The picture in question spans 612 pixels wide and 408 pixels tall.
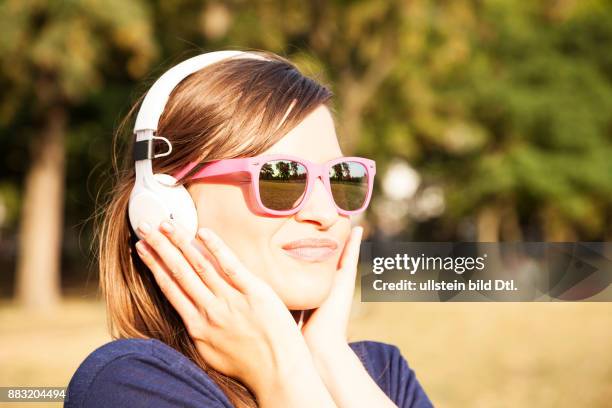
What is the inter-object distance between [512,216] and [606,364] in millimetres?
23052

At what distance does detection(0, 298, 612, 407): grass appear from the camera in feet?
24.5

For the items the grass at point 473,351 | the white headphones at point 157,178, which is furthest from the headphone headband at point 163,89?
the grass at point 473,351

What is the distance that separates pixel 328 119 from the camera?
5.97ft

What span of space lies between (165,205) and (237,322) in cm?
31

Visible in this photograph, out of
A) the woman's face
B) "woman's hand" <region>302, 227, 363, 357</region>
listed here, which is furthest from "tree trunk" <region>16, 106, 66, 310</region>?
the woman's face

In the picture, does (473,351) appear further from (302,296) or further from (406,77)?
(406,77)

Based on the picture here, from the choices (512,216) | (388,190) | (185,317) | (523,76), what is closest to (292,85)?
(185,317)

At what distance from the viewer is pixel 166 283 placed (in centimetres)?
171

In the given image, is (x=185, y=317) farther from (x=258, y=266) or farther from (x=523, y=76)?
(x=523, y=76)

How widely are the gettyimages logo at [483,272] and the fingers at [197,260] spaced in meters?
1.55

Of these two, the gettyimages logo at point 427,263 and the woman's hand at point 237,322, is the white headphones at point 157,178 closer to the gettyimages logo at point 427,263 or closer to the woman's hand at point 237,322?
the woman's hand at point 237,322

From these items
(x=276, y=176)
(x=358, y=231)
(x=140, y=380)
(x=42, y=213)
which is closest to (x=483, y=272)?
(x=358, y=231)

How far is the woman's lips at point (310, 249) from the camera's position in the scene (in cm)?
170

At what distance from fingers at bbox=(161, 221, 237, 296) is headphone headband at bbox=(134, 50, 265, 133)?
0.79ft
